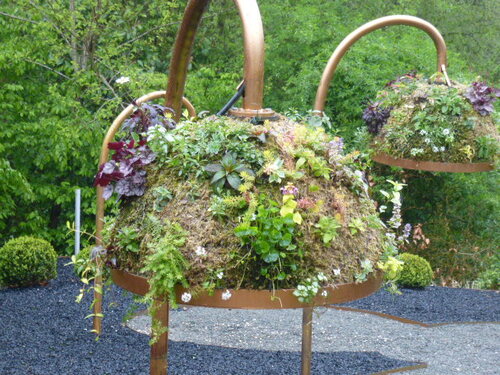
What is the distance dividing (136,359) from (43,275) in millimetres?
2228

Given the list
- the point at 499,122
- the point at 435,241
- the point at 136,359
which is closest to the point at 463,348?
the point at 499,122

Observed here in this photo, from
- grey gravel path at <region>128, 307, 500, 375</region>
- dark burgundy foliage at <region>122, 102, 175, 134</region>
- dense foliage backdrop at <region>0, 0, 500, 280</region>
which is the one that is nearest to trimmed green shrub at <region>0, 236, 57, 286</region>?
dense foliage backdrop at <region>0, 0, 500, 280</region>

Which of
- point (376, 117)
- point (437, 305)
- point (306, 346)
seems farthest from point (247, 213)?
point (437, 305)

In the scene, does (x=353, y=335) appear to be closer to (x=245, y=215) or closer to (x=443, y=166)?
(x=443, y=166)

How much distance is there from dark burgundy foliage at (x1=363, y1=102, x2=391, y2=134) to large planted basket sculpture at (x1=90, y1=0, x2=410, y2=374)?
10.2 feet

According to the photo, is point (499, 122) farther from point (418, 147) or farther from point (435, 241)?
point (435, 241)

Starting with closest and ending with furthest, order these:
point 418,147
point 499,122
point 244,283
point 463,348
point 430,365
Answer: point 244,283
point 418,147
point 499,122
point 430,365
point 463,348

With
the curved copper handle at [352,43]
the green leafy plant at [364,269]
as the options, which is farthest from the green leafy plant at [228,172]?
the curved copper handle at [352,43]

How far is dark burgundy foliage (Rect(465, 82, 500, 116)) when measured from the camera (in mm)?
4598

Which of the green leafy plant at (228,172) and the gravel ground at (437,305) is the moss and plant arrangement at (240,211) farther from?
→ the gravel ground at (437,305)

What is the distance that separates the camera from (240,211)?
1765mm

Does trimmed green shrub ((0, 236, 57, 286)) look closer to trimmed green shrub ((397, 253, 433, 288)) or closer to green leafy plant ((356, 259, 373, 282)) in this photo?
trimmed green shrub ((397, 253, 433, 288))

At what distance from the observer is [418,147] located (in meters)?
4.63

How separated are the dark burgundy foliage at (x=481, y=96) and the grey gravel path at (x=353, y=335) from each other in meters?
1.86
